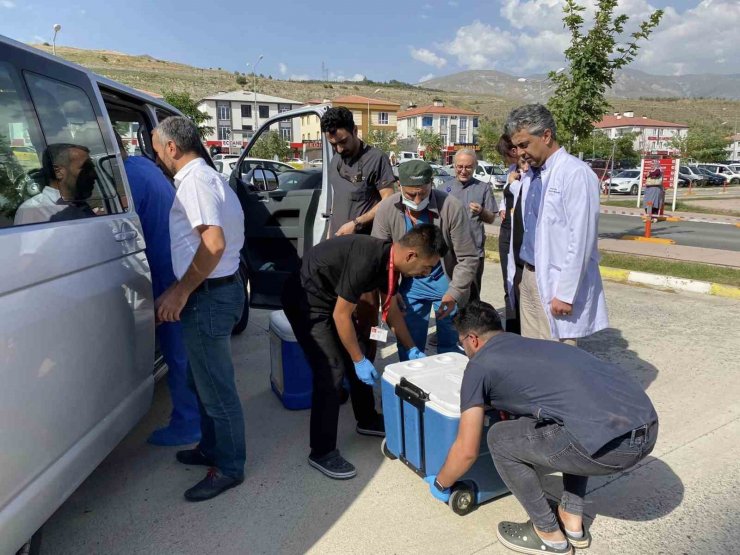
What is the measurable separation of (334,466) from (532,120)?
213cm

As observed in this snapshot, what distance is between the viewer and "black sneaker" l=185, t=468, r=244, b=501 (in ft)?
9.30

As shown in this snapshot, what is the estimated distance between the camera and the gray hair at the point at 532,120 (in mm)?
3010

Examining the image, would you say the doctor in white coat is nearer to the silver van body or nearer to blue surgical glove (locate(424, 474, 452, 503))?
blue surgical glove (locate(424, 474, 452, 503))

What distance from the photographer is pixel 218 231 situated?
253cm

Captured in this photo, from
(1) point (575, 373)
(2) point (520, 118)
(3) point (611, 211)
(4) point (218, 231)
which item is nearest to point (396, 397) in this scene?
(1) point (575, 373)

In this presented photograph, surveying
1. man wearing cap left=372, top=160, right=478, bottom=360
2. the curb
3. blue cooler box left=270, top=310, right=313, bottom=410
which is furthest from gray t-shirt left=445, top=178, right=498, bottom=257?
the curb

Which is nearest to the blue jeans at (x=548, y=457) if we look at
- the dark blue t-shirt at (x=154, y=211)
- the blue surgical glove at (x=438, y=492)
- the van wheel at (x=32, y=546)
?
the blue surgical glove at (x=438, y=492)

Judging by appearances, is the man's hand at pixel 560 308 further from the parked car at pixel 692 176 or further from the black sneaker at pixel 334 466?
the parked car at pixel 692 176

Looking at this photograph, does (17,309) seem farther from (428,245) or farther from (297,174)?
(297,174)

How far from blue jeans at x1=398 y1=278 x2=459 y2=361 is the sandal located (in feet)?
4.57

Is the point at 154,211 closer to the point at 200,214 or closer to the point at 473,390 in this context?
the point at 200,214

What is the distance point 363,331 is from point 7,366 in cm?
203

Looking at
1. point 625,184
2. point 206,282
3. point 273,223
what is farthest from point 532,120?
point 625,184

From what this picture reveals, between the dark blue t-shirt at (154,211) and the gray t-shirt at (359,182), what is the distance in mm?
1493
